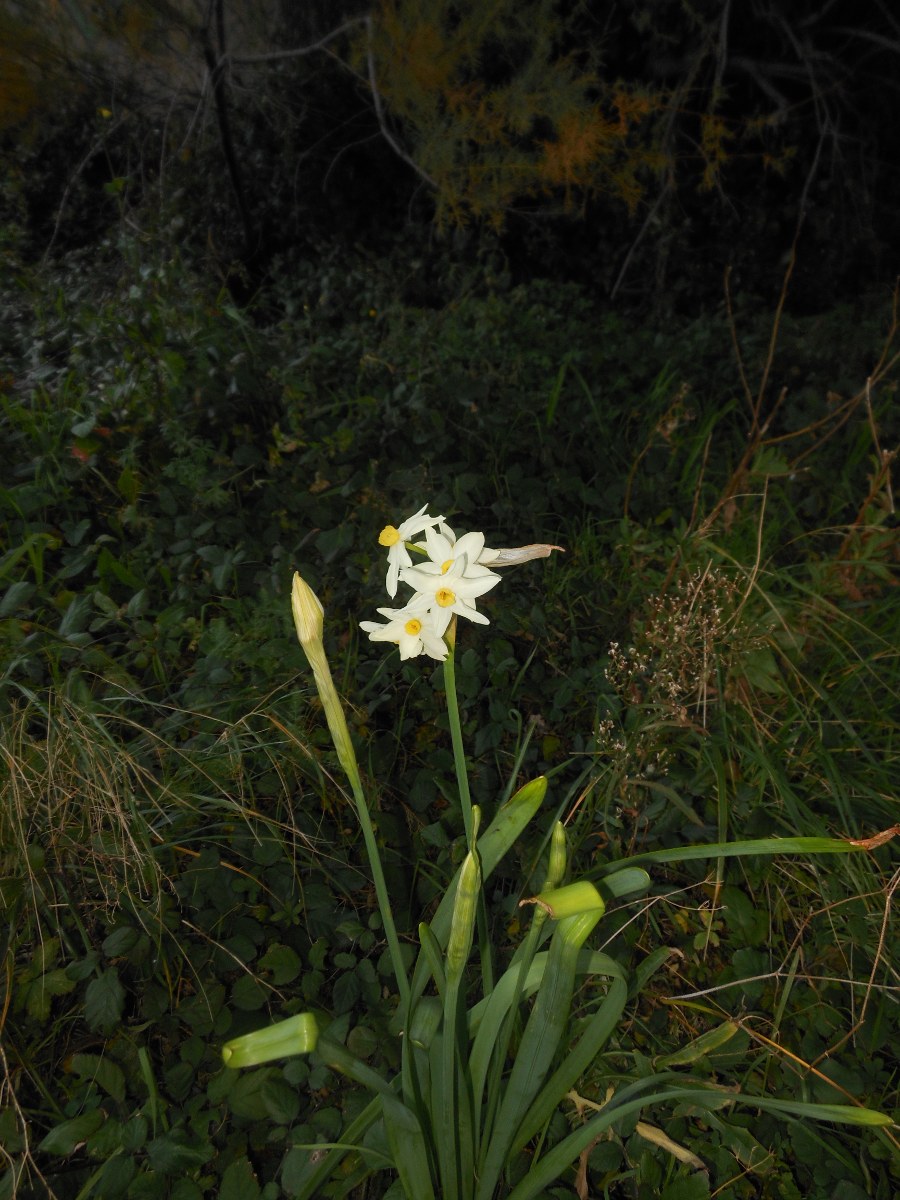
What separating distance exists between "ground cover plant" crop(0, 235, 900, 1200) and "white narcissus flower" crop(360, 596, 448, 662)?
0.38m

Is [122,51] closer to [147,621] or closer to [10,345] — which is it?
[10,345]

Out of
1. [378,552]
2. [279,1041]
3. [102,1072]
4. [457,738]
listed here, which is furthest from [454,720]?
[378,552]

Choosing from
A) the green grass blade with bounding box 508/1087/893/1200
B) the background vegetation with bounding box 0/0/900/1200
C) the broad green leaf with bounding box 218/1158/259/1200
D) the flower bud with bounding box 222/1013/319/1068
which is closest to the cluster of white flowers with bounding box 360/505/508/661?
the flower bud with bounding box 222/1013/319/1068

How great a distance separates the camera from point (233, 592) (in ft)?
6.76

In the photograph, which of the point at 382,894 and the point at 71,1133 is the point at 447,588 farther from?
the point at 71,1133

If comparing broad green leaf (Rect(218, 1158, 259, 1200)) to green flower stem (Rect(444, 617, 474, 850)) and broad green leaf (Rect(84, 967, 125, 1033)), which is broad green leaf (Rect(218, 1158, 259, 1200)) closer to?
broad green leaf (Rect(84, 967, 125, 1033))

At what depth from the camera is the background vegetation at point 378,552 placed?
1.26 metres

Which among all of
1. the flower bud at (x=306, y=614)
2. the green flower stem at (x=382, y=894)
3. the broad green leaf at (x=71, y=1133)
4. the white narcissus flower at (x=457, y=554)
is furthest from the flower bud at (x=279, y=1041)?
the broad green leaf at (x=71, y=1133)

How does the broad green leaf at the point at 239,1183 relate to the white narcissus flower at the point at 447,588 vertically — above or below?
below

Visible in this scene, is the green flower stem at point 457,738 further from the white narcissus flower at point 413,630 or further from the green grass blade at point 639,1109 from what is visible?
the green grass blade at point 639,1109

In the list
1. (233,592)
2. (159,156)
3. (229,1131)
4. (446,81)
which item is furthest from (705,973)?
(159,156)

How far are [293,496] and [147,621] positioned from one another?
0.57m

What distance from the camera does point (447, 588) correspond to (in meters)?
0.89

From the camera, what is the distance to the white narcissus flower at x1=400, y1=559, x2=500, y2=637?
870 mm
